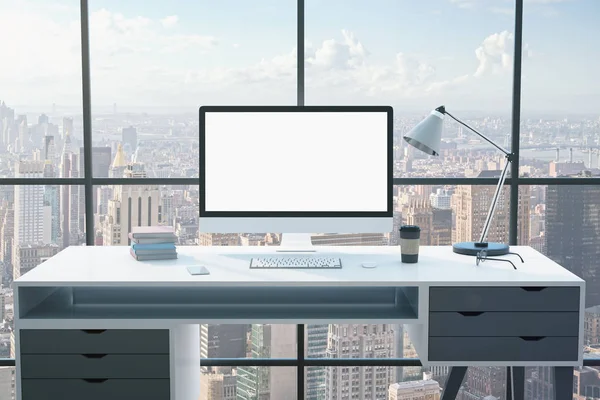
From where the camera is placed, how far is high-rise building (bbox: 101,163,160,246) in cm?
350

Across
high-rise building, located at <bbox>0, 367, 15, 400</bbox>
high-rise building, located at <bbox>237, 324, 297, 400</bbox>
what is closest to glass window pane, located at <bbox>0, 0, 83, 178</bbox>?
high-rise building, located at <bbox>0, 367, 15, 400</bbox>

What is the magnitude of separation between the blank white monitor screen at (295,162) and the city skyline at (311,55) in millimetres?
472

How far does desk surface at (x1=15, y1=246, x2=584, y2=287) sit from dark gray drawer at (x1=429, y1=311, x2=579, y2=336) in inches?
4.2

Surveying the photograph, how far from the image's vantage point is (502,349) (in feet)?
8.62

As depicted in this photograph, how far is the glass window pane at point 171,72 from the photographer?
3.47 meters

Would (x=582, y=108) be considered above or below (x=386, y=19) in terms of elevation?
below

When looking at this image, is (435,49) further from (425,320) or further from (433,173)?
(425,320)

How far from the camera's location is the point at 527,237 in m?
3.53

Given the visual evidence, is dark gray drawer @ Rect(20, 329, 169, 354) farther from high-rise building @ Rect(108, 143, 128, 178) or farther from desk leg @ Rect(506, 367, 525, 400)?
desk leg @ Rect(506, 367, 525, 400)

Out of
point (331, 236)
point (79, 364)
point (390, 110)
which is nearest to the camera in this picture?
point (79, 364)

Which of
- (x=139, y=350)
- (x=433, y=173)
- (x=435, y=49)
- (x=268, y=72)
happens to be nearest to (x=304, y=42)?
(x=268, y=72)

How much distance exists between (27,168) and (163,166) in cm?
59

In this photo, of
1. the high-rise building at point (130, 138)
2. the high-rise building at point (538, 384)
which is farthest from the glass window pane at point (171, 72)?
the high-rise building at point (538, 384)

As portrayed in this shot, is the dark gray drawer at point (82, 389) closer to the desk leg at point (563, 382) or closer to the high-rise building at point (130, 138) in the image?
the high-rise building at point (130, 138)
